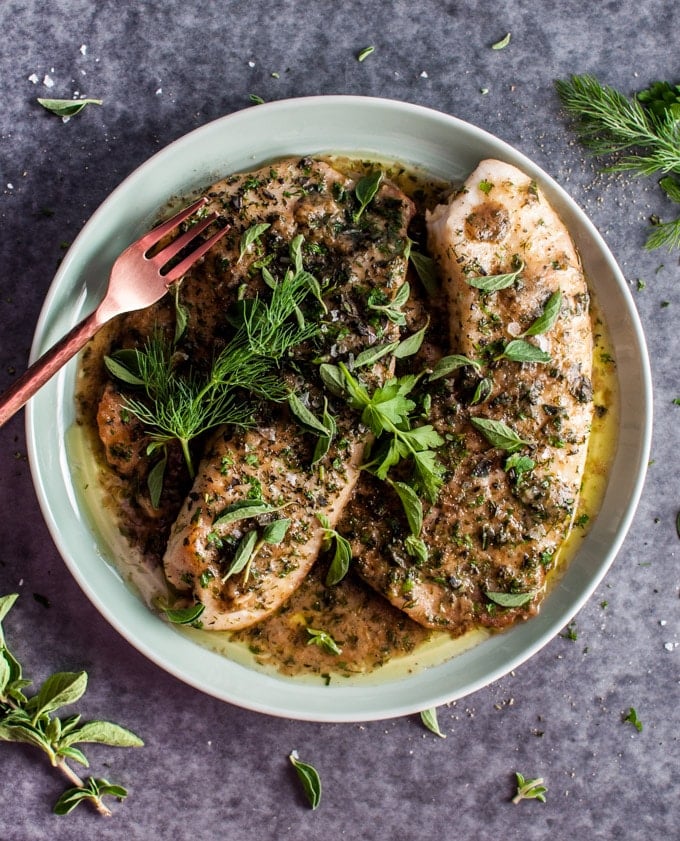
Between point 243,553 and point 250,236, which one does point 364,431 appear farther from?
point 250,236

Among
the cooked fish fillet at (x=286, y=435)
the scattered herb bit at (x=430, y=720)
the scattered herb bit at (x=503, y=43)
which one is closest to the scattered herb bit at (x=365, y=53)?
the scattered herb bit at (x=503, y=43)

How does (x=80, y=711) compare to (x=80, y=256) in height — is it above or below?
below

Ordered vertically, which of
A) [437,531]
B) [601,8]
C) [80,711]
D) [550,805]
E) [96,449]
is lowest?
[550,805]

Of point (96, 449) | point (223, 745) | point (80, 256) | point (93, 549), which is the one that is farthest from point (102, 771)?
point (80, 256)

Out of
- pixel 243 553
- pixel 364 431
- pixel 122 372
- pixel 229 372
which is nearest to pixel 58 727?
pixel 243 553

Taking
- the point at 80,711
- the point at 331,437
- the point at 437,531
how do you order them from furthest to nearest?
the point at 80,711
the point at 437,531
the point at 331,437

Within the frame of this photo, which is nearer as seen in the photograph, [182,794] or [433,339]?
[433,339]

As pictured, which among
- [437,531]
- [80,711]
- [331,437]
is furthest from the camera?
[80,711]

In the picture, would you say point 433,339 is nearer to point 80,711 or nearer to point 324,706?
point 324,706
